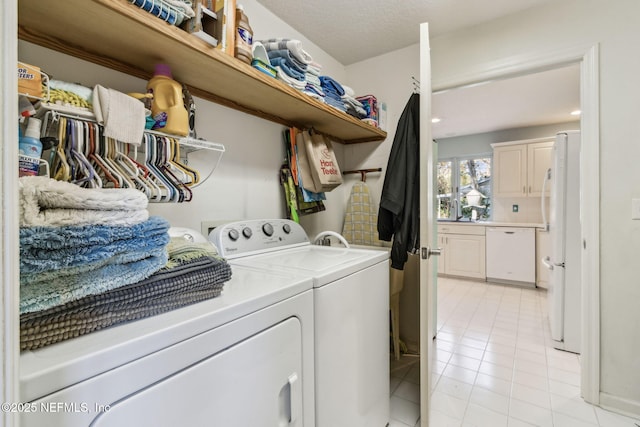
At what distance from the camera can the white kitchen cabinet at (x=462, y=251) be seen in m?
4.56

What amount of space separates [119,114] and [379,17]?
1.66 meters

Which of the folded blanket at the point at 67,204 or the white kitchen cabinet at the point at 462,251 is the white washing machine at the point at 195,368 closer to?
the folded blanket at the point at 67,204

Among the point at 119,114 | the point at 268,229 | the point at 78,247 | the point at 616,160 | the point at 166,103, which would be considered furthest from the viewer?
the point at 616,160

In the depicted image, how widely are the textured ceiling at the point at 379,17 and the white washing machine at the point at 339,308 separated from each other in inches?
51.6

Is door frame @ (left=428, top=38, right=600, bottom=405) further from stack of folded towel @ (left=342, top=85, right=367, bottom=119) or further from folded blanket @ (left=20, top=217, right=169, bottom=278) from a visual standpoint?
folded blanket @ (left=20, top=217, right=169, bottom=278)

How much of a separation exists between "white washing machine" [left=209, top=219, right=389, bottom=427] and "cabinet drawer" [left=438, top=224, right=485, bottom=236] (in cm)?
377

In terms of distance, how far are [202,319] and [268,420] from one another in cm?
38

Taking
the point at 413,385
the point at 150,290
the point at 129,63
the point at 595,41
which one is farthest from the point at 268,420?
the point at 595,41

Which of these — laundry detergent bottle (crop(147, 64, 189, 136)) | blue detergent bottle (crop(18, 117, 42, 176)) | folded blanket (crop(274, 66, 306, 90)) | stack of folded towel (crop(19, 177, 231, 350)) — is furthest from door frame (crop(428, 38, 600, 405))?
blue detergent bottle (crop(18, 117, 42, 176))

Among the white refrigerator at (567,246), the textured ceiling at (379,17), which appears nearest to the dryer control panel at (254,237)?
the textured ceiling at (379,17)

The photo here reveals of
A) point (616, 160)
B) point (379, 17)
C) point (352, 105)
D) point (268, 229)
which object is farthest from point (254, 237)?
point (616, 160)

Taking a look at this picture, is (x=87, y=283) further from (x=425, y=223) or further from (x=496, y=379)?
(x=496, y=379)

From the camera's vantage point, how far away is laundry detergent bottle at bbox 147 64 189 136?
1.07 metres

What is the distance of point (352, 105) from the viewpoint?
194 centimetres
